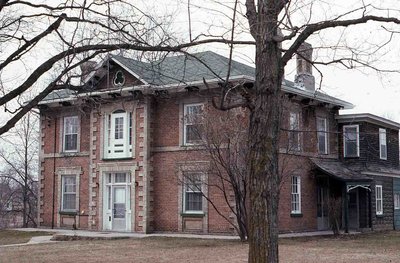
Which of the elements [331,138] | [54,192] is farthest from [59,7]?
[331,138]

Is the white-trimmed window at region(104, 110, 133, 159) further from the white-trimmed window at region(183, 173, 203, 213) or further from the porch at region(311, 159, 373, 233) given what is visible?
the porch at region(311, 159, 373, 233)

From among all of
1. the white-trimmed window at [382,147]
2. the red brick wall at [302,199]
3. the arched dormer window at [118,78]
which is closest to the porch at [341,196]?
the red brick wall at [302,199]

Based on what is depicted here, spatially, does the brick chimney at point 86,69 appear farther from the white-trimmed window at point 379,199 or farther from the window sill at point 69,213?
the white-trimmed window at point 379,199

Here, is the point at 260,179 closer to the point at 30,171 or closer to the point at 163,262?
the point at 163,262

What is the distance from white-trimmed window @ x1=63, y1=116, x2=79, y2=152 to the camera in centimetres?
3069

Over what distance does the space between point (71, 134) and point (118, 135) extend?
3553 millimetres

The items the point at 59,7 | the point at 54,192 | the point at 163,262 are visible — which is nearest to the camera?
the point at 59,7

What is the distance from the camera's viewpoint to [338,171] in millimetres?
29766

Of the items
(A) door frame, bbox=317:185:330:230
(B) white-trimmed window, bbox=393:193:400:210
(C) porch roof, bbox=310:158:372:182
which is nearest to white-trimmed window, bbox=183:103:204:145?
(C) porch roof, bbox=310:158:372:182

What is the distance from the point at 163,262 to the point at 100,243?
7.42m

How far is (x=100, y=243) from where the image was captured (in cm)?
2272

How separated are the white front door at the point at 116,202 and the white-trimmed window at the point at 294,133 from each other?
751cm

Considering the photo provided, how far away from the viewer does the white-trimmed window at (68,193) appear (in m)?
30.4

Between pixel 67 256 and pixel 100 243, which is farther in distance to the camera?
pixel 100 243
